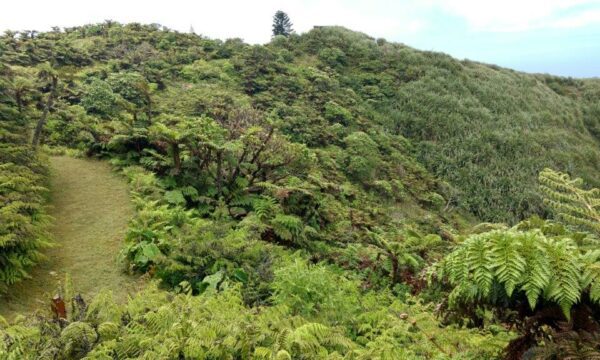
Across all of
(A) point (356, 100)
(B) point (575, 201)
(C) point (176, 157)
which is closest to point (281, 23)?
(A) point (356, 100)

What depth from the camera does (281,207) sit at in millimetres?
9789

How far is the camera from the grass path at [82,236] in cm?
630

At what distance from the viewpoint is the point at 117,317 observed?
4449 mm

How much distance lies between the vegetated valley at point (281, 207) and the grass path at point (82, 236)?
0.05 metres

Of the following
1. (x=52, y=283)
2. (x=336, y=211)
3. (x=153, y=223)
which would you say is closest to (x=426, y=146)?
(x=336, y=211)

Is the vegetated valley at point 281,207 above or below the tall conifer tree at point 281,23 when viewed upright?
below

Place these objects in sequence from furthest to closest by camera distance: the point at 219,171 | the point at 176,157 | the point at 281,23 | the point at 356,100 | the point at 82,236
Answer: the point at 281,23, the point at 356,100, the point at 176,157, the point at 219,171, the point at 82,236

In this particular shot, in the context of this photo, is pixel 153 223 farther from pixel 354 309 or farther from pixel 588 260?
pixel 588 260

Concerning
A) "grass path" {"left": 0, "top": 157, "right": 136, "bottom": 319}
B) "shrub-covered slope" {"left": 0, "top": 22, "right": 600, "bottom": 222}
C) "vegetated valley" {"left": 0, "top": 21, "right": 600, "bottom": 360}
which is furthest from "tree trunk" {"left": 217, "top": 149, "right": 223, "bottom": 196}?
"shrub-covered slope" {"left": 0, "top": 22, "right": 600, "bottom": 222}

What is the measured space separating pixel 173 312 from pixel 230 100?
14858 millimetres

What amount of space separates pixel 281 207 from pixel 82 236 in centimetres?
391

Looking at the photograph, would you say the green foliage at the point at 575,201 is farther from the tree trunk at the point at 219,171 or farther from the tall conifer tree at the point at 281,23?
the tall conifer tree at the point at 281,23

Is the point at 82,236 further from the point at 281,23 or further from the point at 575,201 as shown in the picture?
the point at 281,23

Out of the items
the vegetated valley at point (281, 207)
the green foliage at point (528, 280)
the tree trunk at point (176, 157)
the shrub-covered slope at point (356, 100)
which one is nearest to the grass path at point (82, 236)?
the vegetated valley at point (281, 207)
